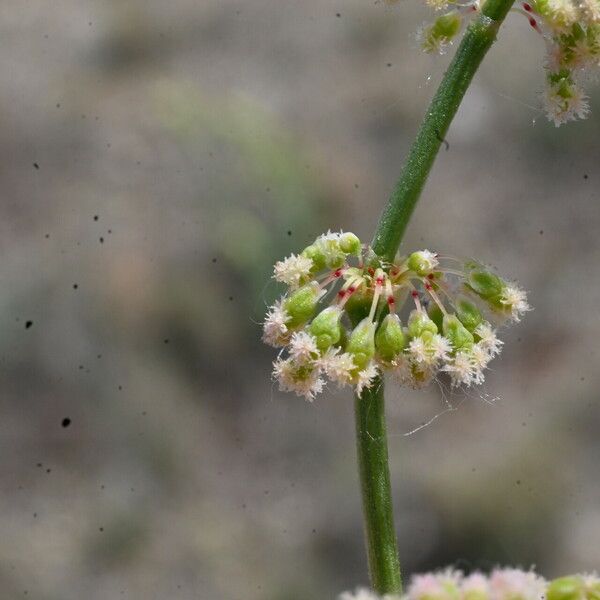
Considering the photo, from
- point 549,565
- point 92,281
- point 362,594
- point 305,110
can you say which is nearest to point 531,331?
point 549,565

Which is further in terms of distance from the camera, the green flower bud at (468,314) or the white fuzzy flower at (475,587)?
the green flower bud at (468,314)

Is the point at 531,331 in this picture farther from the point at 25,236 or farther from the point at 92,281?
the point at 25,236

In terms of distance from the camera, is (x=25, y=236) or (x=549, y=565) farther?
(x=25, y=236)

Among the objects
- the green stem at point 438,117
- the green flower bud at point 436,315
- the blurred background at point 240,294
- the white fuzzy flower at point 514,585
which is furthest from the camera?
the blurred background at point 240,294

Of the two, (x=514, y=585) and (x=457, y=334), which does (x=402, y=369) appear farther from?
(x=514, y=585)

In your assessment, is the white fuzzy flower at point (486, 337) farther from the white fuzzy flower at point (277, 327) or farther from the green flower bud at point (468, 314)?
the white fuzzy flower at point (277, 327)

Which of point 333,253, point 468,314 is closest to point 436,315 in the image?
point 468,314

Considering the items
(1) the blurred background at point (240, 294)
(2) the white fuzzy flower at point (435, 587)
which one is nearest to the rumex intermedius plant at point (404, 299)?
(2) the white fuzzy flower at point (435, 587)
